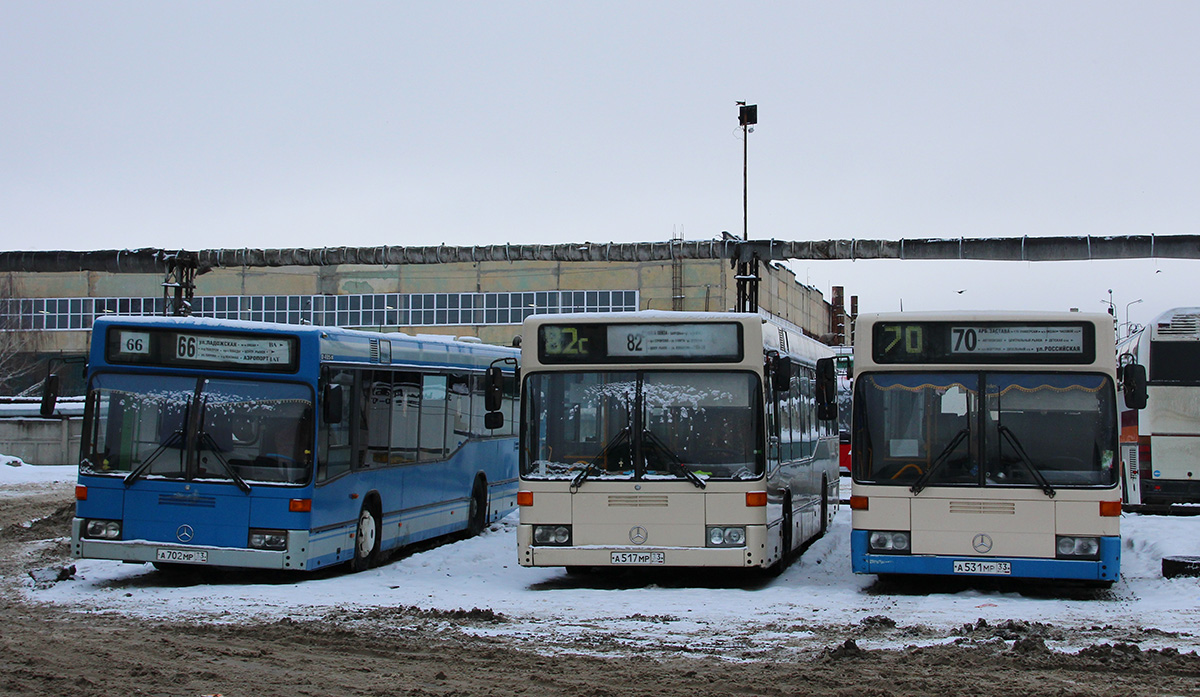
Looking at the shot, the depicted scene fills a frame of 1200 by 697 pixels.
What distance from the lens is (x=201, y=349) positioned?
13648 mm

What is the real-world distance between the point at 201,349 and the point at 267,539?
2036mm

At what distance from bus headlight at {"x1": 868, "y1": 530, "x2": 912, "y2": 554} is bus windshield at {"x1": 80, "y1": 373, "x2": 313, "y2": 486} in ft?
18.6

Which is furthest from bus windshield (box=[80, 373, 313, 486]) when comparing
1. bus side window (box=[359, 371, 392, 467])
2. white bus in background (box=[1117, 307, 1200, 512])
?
white bus in background (box=[1117, 307, 1200, 512])

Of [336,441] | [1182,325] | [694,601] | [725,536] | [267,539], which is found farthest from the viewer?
[1182,325]

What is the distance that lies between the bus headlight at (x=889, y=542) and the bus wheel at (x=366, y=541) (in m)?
5.67

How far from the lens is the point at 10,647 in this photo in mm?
9391

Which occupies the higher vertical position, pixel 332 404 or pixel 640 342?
pixel 640 342

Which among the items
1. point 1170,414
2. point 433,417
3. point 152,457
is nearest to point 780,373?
point 433,417

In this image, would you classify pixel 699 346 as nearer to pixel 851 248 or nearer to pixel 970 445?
pixel 970 445

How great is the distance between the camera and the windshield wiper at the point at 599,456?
13273 millimetres

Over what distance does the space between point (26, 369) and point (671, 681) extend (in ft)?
211

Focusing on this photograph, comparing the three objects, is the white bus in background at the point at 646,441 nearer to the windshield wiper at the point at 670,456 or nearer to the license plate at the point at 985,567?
the windshield wiper at the point at 670,456

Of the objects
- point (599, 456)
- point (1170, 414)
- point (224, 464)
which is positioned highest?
point (1170, 414)

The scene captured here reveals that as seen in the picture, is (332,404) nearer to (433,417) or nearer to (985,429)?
(433,417)
